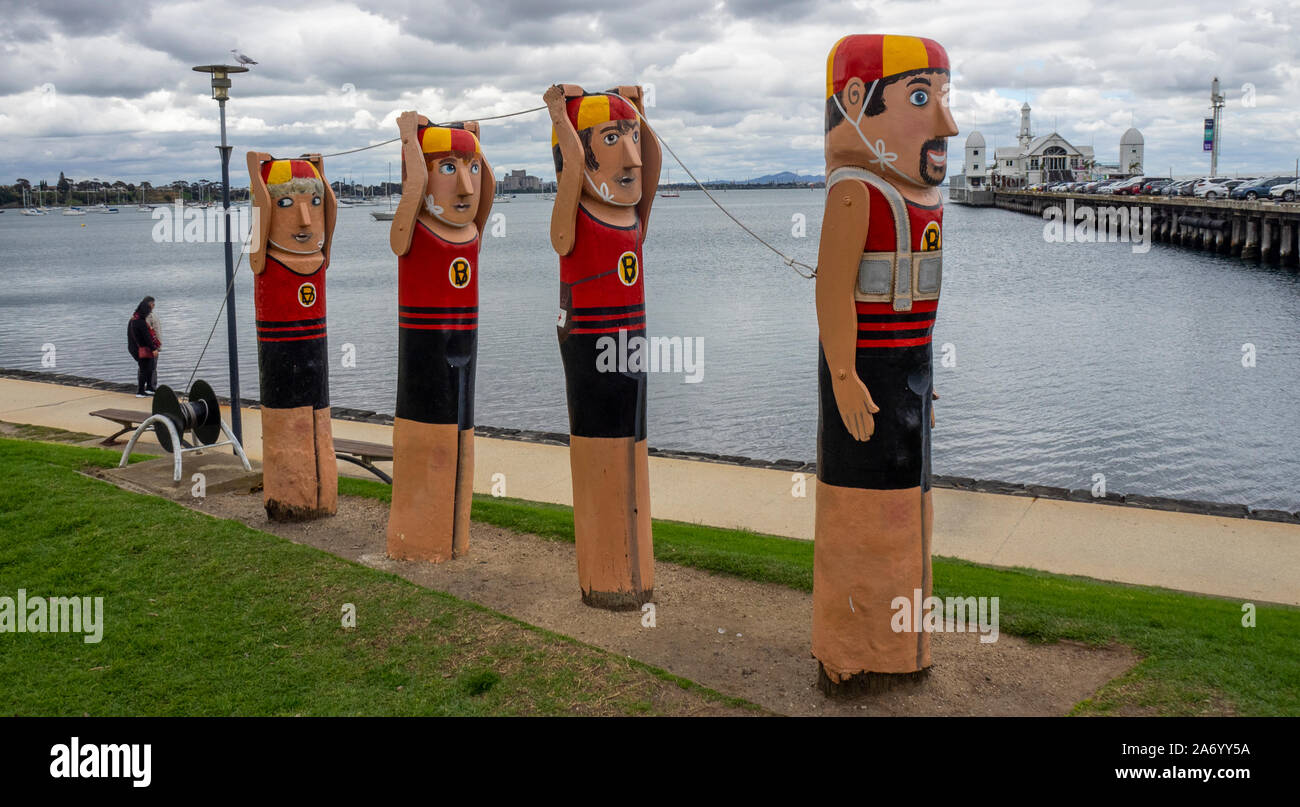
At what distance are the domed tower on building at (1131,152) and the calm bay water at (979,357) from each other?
240ft

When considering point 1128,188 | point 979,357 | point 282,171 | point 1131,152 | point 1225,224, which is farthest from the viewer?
point 1131,152

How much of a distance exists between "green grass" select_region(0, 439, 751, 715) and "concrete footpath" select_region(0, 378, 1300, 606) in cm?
507

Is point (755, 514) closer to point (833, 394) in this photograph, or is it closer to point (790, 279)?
A: point (833, 394)

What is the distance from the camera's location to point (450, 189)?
9.62m

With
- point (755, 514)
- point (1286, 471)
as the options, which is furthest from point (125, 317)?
point (1286, 471)

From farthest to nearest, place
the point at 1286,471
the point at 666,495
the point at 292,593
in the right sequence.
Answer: the point at 1286,471
the point at 666,495
the point at 292,593

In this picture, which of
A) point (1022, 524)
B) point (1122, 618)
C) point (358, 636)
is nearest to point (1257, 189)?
point (1022, 524)

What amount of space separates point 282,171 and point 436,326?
2918 mm

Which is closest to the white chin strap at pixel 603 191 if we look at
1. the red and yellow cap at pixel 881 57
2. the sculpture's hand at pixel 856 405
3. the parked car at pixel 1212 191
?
the red and yellow cap at pixel 881 57

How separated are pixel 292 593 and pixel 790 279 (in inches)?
1860

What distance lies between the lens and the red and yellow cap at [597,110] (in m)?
8.28

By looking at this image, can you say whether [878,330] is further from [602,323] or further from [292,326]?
[292,326]

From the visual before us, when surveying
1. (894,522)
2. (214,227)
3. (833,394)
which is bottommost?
(894,522)

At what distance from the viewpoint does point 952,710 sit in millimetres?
6742
